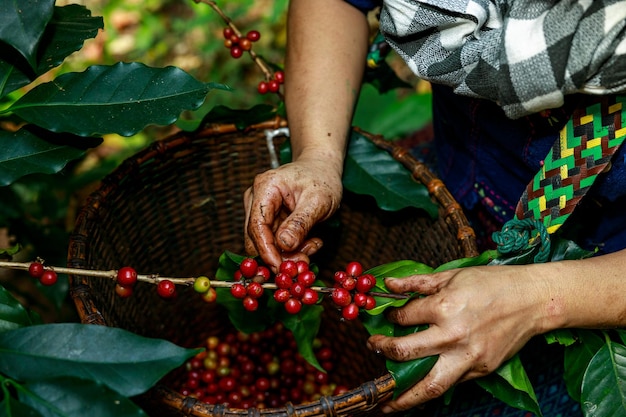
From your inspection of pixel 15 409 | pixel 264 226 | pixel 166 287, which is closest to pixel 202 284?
pixel 166 287

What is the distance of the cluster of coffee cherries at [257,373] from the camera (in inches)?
48.1

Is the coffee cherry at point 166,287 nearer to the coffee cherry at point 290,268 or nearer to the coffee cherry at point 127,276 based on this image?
the coffee cherry at point 127,276

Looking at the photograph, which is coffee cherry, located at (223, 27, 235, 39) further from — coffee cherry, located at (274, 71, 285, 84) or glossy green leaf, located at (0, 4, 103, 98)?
glossy green leaf, located at (0, 4, 103, 98)

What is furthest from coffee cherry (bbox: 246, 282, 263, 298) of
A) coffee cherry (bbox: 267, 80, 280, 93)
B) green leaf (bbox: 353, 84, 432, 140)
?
green leaf (bbox: 353, 84, 432, 140)

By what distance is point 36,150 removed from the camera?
0.78m

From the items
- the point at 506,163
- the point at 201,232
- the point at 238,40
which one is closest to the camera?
the point at 506,163

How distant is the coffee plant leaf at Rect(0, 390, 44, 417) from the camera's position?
56 centimetres

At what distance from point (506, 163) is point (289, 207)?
13.8 inches

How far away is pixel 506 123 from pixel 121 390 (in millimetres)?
644

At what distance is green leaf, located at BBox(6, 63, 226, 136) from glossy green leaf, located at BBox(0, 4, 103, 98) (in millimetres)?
22

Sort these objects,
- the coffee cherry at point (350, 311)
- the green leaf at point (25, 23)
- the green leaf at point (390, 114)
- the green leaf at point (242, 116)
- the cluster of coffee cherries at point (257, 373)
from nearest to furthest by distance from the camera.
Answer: the green leaf at point (25, 23) → the coffee cherry at point (350, 311) → the green leaf at point (242, 116) → the cluster of coffee cherries at point (257, 373) → the green leaf at point (390, 114)

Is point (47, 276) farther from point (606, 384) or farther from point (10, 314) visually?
point (606, 384)

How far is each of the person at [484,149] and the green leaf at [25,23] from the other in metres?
0.36

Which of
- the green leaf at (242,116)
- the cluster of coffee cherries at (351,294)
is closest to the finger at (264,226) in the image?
the cluster of coffee cherries at (351,294)
